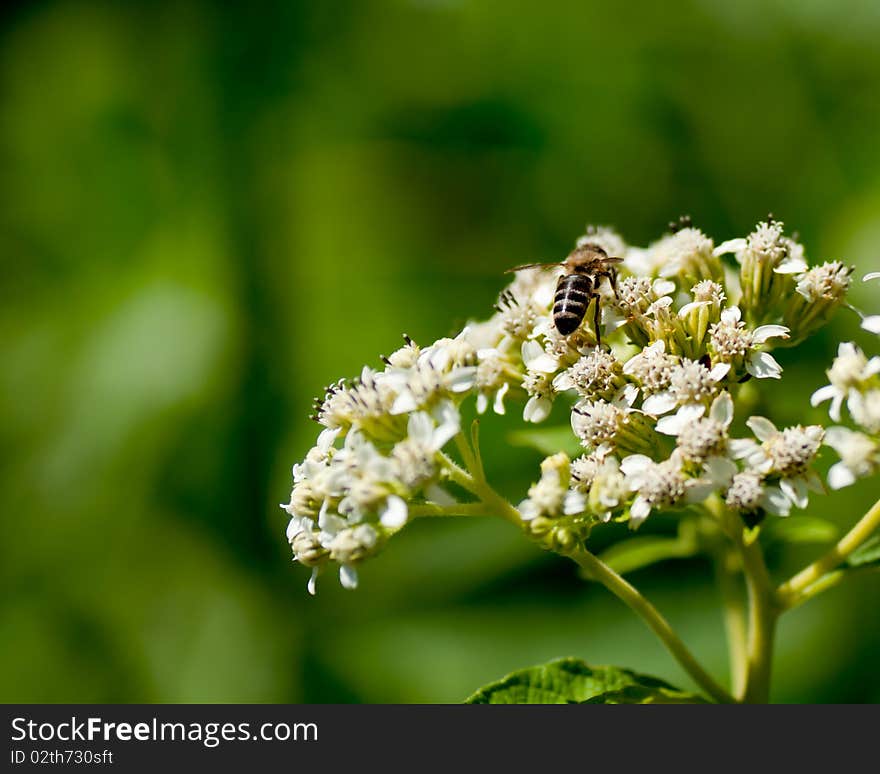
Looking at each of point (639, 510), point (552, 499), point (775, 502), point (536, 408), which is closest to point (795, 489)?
point (775, 502)

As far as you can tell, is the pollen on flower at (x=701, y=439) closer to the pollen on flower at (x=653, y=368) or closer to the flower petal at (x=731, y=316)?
the pollen on flower at (x=653, y=368)

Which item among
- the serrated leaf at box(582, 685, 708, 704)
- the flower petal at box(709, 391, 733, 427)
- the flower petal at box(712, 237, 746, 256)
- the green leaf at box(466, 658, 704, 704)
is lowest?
the serrated leaf at box(582, 685, 708, 704)

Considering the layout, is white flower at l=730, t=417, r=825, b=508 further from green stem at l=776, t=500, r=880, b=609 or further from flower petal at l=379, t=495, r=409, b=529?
flower petal at l=379, t=495, r=409, b=529

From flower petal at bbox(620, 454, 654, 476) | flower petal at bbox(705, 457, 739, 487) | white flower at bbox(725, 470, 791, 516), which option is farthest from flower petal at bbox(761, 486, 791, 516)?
flower petal at bbox(620, 454, 654, 476)

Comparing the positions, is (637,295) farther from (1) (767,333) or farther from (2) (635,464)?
(2) (635,464)

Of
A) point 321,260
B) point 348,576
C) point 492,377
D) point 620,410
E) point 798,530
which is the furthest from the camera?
point 321,260
